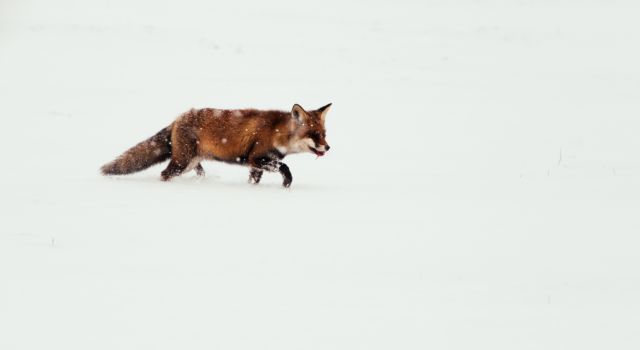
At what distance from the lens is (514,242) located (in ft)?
22.5

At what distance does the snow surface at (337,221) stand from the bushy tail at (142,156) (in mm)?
168

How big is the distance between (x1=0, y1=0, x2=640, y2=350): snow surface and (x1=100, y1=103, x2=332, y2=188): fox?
1.08 ft

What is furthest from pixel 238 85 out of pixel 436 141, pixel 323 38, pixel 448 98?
pixel 323 38

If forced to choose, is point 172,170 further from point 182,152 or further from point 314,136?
point 314,136

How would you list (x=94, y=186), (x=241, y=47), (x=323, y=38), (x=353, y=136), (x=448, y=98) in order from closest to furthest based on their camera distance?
(x=94, y=186), (x=353, y=136), (x=448, y=98), (x=241, y=47), (x=323, y=38)

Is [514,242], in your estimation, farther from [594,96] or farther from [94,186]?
[594,96]

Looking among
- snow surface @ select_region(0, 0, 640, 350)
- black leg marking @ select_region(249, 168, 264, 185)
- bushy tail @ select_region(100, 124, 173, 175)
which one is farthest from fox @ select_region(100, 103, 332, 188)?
snow surface @ select_region(0, 0, 640, 350)

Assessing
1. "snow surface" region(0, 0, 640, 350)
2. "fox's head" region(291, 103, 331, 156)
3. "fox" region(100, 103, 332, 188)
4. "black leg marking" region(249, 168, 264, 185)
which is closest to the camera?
"snow surface" region(0, 0, 640, 350)

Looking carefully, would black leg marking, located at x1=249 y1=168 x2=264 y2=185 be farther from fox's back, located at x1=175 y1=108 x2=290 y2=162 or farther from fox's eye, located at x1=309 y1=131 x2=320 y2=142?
fox's eye, located at x1=309 y1=131 x2=320 y2=142

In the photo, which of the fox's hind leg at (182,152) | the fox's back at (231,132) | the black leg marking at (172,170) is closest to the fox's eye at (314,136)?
the fox's back at (231,132)

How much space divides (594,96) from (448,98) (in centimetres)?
441

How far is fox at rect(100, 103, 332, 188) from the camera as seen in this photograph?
9.69m

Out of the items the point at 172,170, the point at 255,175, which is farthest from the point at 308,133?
the point at 172,170

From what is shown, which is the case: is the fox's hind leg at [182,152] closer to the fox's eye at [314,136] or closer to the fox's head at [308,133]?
the fox's head at [308,133]
